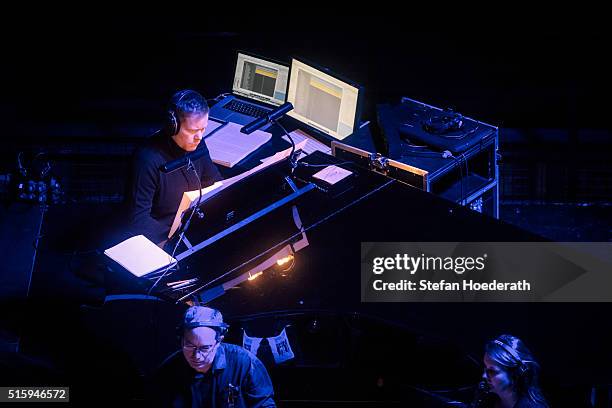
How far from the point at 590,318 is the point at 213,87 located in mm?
3777

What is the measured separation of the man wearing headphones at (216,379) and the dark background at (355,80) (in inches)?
99.0

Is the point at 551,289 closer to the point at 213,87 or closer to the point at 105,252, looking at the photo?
the point at 105,252

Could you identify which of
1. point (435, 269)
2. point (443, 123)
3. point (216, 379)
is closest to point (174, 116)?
point (216, 379)

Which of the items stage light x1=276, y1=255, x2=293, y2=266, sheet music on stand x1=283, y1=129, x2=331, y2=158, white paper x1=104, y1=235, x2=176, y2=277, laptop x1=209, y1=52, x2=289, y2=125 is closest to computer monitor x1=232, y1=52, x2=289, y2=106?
laptop x1=209, y1=52, x2=289, y2=125

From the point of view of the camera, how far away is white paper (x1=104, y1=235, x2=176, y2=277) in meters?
4.74

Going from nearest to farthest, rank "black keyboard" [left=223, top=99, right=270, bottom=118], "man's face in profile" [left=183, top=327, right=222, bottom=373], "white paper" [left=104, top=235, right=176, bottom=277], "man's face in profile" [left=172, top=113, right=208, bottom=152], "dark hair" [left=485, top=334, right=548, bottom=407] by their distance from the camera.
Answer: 1. "dark hair" [left=485, top=334, right=548, bottom=407]
2. "man's face in profile" [left=183, top=327, right=222, bottom=373]
3. "white paper" [left=104, top=235, right=176, bottom=277]
4. "man's face in profile" [left=172, top=113, right=208, bottom=152]
5. "black keyboard" [left=223, top=99, right=270, bottom=118]

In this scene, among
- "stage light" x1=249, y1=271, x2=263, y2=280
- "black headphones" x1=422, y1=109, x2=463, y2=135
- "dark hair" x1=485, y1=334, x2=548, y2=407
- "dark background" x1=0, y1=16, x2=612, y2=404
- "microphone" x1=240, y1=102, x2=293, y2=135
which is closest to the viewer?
"dark hair" x1=485, y1=334, x2=548, y2=407

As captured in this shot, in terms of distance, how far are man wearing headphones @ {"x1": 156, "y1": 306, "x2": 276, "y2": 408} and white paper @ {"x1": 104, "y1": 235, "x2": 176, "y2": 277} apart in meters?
0.36

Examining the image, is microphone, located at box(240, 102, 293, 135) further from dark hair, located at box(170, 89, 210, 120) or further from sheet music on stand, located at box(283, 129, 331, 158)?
sheet music on stand, located at box(283, 129, 331, 158)

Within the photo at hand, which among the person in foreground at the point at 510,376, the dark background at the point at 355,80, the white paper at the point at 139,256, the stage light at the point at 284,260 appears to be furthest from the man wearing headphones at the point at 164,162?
the person in foreground at the point at 510,376

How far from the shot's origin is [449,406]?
4527 millimetres

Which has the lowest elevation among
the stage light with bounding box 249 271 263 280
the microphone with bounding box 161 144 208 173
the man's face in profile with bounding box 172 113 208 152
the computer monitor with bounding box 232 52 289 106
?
the stage light with bounding box 249 271 263 280

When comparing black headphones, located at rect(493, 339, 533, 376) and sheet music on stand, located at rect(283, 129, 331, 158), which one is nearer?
black headphones, located at rect(493, 339, 533, 376)

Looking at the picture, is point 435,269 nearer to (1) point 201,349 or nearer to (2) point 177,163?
(1) point 201,349
